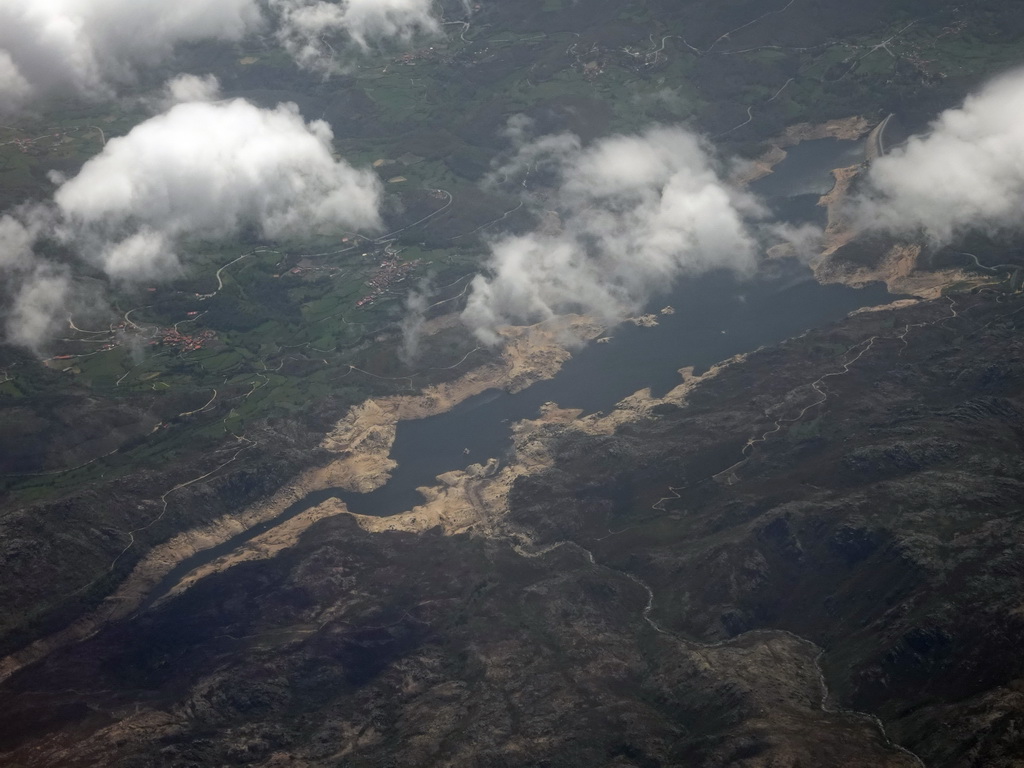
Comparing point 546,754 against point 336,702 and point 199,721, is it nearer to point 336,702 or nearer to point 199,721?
point 336,702

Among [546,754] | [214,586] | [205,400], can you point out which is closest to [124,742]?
[214,586]

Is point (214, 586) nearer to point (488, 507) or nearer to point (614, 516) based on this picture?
point (488, 507)

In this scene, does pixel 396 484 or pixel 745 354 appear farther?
pixel 745 354

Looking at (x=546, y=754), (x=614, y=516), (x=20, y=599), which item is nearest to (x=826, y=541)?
(x=614, y=516)

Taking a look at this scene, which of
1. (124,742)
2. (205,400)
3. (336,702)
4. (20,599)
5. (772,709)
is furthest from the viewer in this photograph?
(205,400)

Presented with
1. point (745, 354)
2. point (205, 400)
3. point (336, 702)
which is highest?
point (205, 400)

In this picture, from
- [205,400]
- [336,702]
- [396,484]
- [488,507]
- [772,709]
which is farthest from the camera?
[205,400]

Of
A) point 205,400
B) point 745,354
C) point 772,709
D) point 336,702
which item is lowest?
point 772,709

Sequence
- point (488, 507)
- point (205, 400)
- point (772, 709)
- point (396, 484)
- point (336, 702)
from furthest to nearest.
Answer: point (205, 400), point (396, 484), point (488, 507), point (336, 702), point (772, 709)

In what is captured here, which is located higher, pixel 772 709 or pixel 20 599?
pixel 20 599
